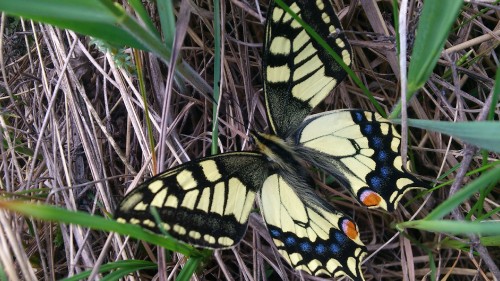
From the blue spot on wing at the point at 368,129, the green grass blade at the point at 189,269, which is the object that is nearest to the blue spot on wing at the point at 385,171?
the blue spot on wing at the point at 368,129

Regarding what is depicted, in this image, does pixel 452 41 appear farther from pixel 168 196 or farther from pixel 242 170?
pixel 168 196

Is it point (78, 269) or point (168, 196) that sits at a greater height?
point (168, 196)

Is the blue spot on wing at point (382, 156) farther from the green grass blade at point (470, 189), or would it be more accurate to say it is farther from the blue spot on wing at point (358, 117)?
the green grass blade at point (470, 189)

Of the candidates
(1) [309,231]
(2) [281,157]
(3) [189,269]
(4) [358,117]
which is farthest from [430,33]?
(3) [189,269]

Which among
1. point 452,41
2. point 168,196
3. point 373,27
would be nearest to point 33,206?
point 168,196

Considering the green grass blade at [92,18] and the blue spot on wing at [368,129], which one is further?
the blue spot on wing at [368,129]
